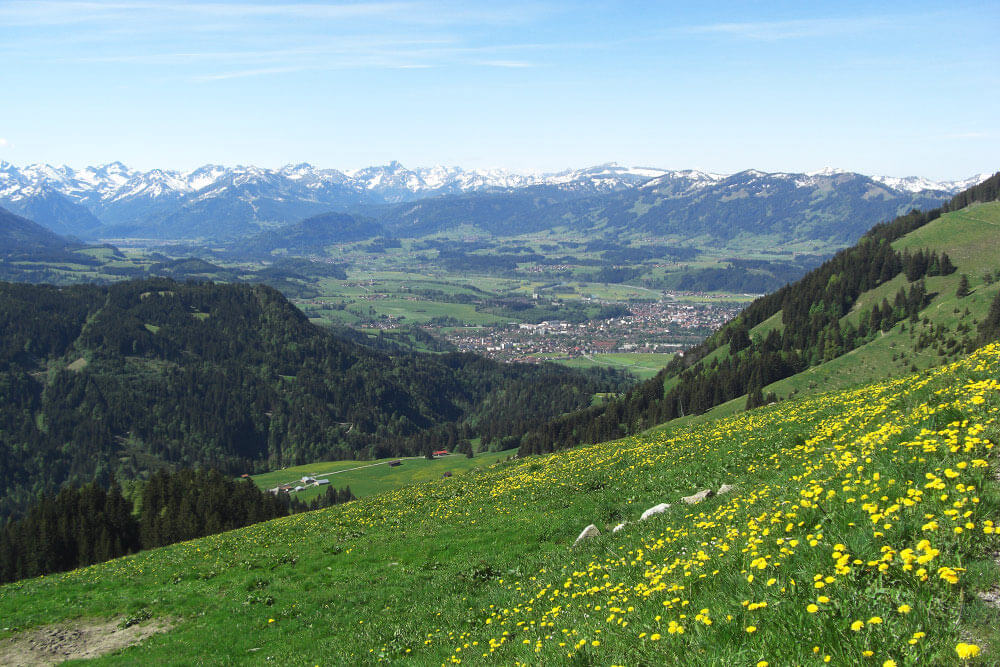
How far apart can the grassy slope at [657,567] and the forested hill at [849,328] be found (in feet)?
216

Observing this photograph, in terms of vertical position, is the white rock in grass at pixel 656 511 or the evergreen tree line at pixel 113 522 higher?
the white rock in grass at pixel 656 511

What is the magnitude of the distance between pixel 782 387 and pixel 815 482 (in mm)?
92584

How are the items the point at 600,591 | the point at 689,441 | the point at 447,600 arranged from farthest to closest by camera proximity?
the point at 689,441
the point at 447,600
the point at 600,591

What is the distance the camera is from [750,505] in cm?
1309

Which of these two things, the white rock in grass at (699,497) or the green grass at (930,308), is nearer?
the white rock in grass at (699,497)

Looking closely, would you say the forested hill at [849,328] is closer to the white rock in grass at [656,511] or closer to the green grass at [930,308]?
the green grass at [930,308]

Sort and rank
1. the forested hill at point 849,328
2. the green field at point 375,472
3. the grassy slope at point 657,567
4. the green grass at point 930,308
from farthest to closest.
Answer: the green field at point 375,472 → the forested hill at point 849,328 → the green grass at point 930,308 → the grassy slope at point 657,567

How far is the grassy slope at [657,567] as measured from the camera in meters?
7.50

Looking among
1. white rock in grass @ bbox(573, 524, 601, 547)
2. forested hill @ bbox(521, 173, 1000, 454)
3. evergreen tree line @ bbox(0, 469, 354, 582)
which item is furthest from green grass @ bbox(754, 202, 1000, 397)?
evergreen tree line @ bbox(0, 469, 354, 582)

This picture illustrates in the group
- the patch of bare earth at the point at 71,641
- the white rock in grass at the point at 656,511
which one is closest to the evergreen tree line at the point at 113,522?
the patch of bare earth at the point at 71,641

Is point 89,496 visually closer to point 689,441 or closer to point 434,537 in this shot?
point 434,537

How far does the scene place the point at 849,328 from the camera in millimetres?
117250

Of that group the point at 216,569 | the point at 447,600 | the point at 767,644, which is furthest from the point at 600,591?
the point at 216,569

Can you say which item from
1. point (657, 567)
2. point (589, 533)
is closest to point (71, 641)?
point (589, 533)
